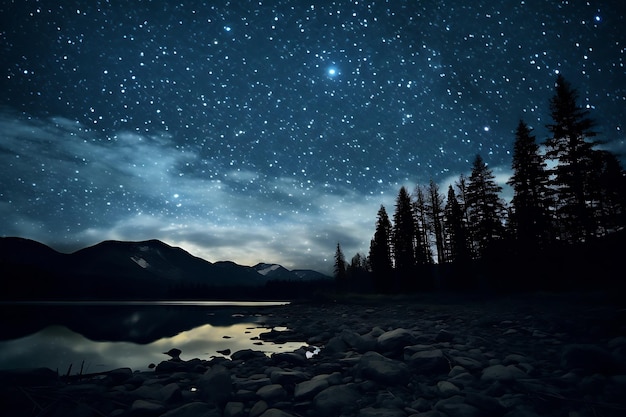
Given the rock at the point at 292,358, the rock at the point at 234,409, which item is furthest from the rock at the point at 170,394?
the rock at the point at 292,358

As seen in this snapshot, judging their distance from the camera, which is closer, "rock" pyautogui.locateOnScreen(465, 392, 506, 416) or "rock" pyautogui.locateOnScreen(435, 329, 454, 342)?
"rock" pyautogui.locateOnScreen(465, 392, 506, 416)

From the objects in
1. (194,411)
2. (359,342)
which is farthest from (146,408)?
(359,342)

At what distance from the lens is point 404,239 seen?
118 ft

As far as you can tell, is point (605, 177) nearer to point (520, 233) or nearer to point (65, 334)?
point (520, 233)

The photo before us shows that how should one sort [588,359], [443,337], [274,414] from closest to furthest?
1. [274,414]
2. [588,359]
3. [443,337]

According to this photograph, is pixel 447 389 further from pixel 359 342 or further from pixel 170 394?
pixel 170 394

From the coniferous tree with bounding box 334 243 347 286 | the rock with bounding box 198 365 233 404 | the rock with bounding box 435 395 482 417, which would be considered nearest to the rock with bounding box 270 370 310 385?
the rock with bounding box 198 365 233 404

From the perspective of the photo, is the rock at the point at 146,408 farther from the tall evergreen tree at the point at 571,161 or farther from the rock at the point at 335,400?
the tall evergreen tree at the point at 571,161

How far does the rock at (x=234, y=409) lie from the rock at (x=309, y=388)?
0.81 m

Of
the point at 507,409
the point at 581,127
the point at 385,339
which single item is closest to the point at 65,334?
the point at 385,339

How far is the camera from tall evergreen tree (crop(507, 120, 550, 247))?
783 inches

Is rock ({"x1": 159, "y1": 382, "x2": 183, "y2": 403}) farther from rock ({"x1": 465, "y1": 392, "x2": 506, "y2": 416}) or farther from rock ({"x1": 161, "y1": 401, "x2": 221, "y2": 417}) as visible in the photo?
rock ({"x1": 465, "y1": 392, "x2": 506, "y2": 416})

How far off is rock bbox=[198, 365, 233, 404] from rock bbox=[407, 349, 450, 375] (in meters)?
3.17

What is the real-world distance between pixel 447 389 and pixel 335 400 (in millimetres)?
1606
